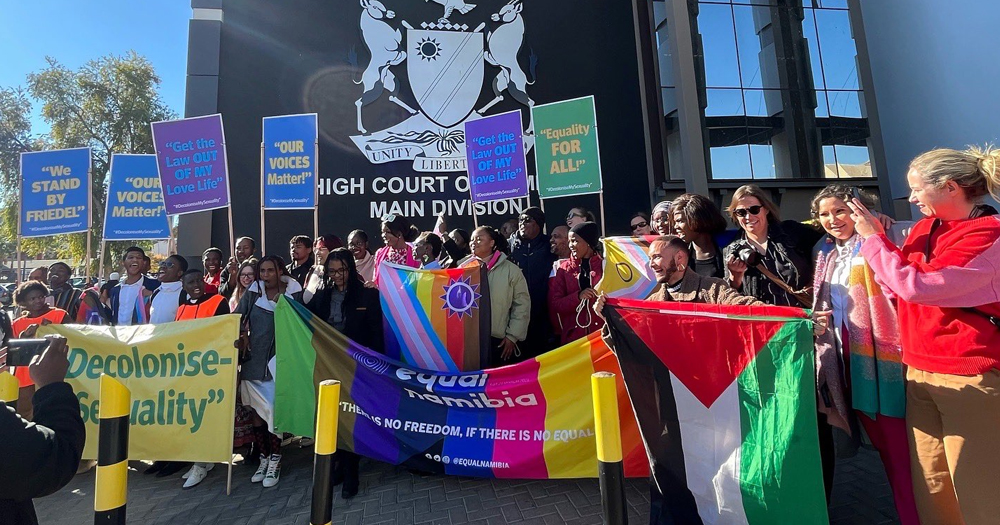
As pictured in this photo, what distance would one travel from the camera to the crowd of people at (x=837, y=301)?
72.1 inches

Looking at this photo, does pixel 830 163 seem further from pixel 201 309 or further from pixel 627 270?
pixel 201 309

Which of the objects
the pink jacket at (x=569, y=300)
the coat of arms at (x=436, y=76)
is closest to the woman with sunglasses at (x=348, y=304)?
the pink jacket at (x=569, y=300)

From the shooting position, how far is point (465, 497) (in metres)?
3.24

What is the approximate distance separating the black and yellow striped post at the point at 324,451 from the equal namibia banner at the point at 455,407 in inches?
54.5

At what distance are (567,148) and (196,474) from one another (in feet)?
18.3

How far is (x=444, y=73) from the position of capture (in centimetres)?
1012

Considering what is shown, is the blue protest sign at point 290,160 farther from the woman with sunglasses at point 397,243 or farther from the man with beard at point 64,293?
the man with beard at point 64,293

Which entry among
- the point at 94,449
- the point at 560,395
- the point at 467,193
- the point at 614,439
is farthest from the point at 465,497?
the point at 467,193

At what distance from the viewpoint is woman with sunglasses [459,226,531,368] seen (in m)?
3.72

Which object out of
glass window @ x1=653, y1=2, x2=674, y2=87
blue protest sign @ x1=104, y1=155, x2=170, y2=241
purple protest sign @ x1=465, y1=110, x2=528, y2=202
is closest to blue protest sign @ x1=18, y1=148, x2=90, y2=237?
blue protest sign @ x1=104, y1=155, x2=170, y2=241

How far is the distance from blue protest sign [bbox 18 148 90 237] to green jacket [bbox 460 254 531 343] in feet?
20.3

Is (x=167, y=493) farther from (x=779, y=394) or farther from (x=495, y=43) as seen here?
(x=495, y=43)

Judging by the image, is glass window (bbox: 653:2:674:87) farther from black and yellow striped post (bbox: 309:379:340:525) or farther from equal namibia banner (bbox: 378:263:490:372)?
black and yellow striped post (bbox: 309:379:340:525)

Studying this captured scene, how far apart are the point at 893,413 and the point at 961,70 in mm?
6785
